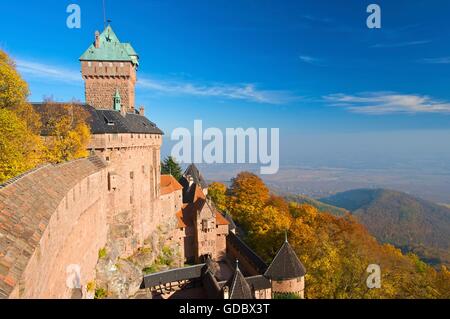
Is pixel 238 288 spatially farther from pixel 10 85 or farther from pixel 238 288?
pixel 10 85

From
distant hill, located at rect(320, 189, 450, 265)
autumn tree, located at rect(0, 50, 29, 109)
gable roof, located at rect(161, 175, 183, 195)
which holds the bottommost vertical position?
distant hill, located at rect(320, 189, 450, 265)

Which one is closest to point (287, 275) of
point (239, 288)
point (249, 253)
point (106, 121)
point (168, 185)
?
point (239, 288)

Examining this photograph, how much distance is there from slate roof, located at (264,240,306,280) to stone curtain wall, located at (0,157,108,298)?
51.1 feet

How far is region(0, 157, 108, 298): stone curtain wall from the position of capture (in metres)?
5.78

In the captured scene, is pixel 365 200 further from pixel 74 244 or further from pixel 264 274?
pixel 74 244

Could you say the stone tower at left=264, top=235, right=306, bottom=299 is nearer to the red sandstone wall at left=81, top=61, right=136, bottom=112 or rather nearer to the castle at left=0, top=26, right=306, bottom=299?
the castle at left=0, top=26, right=306, bottom=299

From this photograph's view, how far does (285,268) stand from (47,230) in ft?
72.1

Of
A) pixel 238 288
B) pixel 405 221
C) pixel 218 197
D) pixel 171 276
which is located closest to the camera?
pixel 238 288

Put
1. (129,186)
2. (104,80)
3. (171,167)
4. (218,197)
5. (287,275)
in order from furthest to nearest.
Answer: (171,167) → (218,197) → (104,80) → (287,275) → (129,186)

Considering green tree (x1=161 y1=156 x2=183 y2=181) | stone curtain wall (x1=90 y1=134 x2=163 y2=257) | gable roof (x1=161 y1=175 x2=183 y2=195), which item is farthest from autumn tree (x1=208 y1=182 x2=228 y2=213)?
stone curtain wall (x1=90 y1=134 x2=163 y2=257)

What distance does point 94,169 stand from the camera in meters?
16.6

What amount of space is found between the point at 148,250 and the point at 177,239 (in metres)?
6.96

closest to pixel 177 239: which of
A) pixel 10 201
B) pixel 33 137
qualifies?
pixel 33 137

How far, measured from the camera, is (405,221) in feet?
373
